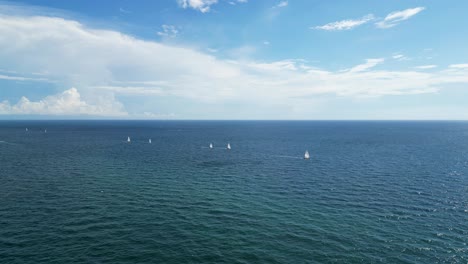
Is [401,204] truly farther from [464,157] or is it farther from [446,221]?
[464,157]

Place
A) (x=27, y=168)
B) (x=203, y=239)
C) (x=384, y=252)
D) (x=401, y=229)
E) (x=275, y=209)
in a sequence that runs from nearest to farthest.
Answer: (x=384, y=252)
(x=203, y=239)
(x=401, y=229)
(x=275, y=209)
(x=27, y=168)

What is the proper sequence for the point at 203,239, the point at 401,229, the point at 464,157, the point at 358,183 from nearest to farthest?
the point at 203,239, the point at 401,229, the point at 358,183, the point at 464,157

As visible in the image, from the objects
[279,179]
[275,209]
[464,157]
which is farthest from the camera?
[464,157]

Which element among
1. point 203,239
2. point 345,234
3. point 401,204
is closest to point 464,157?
point 401,204

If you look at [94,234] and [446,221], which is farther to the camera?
[446,221]

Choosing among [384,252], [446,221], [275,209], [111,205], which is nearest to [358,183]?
[446,221]

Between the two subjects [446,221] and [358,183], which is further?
[358,183]

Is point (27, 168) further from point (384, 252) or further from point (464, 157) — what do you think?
point (464, 157)

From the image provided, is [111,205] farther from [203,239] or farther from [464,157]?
[464,157]

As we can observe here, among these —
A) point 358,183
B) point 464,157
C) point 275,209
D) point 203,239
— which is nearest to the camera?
point 203,239
